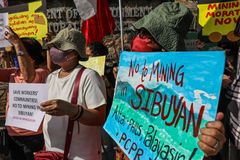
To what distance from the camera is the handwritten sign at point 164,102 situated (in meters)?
1.24

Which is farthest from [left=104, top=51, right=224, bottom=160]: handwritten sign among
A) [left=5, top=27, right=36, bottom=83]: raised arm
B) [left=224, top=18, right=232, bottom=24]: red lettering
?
[left=224, top=18, right=232, bottom=24]: red lettering

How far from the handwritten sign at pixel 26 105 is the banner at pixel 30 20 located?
1.12 meters

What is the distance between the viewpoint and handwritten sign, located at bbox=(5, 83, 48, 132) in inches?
108

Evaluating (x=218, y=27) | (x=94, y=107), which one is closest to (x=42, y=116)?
(x=94, y=107)

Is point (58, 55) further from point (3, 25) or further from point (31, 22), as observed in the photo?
point (3, 25)

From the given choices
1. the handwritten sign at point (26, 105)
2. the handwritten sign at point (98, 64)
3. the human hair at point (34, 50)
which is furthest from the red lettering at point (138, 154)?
the handwritten sign at point (98, 64)

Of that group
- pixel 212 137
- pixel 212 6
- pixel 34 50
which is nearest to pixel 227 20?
pixel 212 6

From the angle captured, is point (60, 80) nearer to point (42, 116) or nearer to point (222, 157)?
point (42, 116)

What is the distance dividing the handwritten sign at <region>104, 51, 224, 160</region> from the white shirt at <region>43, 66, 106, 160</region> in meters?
0.45

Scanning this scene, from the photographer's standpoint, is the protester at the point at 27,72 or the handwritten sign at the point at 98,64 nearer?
the protester at the point at 27,72

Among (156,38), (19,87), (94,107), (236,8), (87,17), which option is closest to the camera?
(156,38)

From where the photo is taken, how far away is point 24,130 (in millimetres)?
3105

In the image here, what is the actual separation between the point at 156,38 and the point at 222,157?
0.65 meters

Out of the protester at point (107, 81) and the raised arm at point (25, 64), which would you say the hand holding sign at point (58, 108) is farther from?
the protester at point (107, 81)
